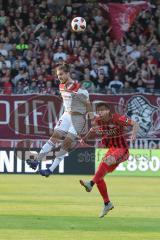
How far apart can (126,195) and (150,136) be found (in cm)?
710

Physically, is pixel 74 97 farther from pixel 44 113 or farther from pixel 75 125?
pixel 44 113

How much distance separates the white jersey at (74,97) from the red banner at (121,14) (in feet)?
44.0

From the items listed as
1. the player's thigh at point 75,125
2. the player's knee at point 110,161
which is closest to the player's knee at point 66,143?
the player's thigh at point 75,125

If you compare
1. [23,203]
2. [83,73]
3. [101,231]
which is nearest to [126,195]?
[23,203]

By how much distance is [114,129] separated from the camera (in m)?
16.0

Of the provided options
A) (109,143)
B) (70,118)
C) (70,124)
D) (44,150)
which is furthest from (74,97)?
(109,143)

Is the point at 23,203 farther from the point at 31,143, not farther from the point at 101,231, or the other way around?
the point at 31,143

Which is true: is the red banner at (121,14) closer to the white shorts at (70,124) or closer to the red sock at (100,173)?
the white shorts at (70,124)

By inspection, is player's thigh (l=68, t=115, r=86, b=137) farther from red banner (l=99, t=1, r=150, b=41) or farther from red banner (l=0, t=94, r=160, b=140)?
red banner (l=99, t=1, r=150, b=41)

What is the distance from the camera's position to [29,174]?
2669 centimetres

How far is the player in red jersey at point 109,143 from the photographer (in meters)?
15.7

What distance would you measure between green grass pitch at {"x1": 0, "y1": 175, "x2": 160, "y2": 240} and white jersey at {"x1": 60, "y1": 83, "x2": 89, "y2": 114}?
6.37ft

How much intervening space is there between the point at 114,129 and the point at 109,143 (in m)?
0.30

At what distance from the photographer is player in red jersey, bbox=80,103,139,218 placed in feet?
51.6
